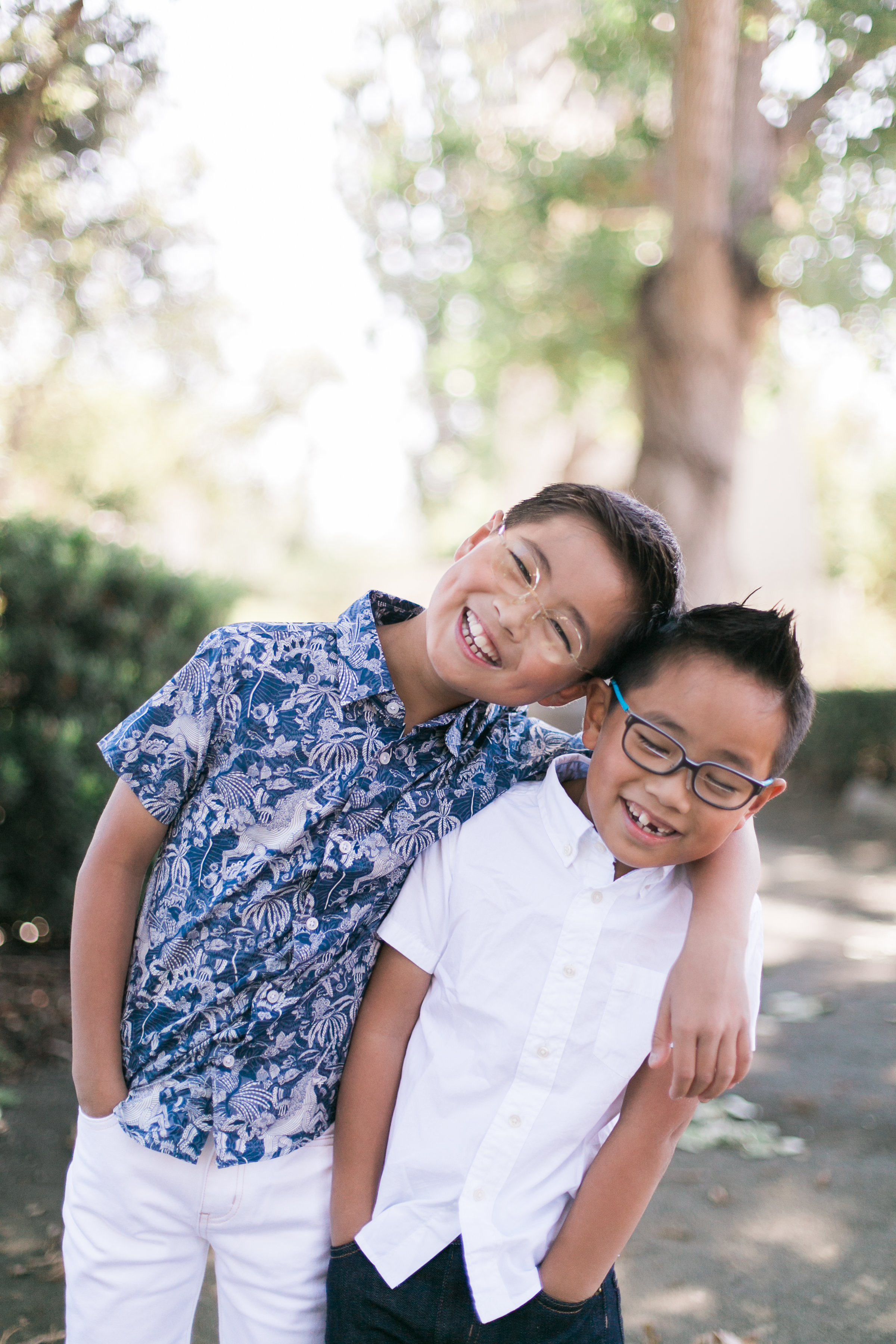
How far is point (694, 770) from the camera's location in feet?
4.84

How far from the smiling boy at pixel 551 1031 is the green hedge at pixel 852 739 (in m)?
8.98

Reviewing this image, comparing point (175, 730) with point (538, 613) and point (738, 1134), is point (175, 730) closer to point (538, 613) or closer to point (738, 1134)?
point (538, 613)

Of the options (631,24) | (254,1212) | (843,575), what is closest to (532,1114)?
(254,1212)

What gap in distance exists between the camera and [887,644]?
1266cm

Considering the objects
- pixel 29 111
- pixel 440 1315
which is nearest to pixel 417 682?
pixel 440 1315

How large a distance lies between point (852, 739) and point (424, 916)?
30.9ft

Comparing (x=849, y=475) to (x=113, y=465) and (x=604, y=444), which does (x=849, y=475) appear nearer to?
(x=604, y=444)

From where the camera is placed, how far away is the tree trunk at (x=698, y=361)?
7.61 meters

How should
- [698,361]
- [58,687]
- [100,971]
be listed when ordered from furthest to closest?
1. [698,361]
2. [58,687]
3. [100,971]

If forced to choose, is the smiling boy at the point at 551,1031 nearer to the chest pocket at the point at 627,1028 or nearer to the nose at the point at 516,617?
the chest pocket at the point at 627,1028

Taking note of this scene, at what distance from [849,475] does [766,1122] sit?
1875cm

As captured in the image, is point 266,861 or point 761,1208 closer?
point 266,861

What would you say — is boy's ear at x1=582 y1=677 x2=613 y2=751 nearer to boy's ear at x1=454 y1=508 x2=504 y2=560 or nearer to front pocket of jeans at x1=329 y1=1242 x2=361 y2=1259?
boy's ear at x1=454 y1=508 x2=504 y2=560

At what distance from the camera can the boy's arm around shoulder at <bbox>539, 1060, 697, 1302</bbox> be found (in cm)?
148
